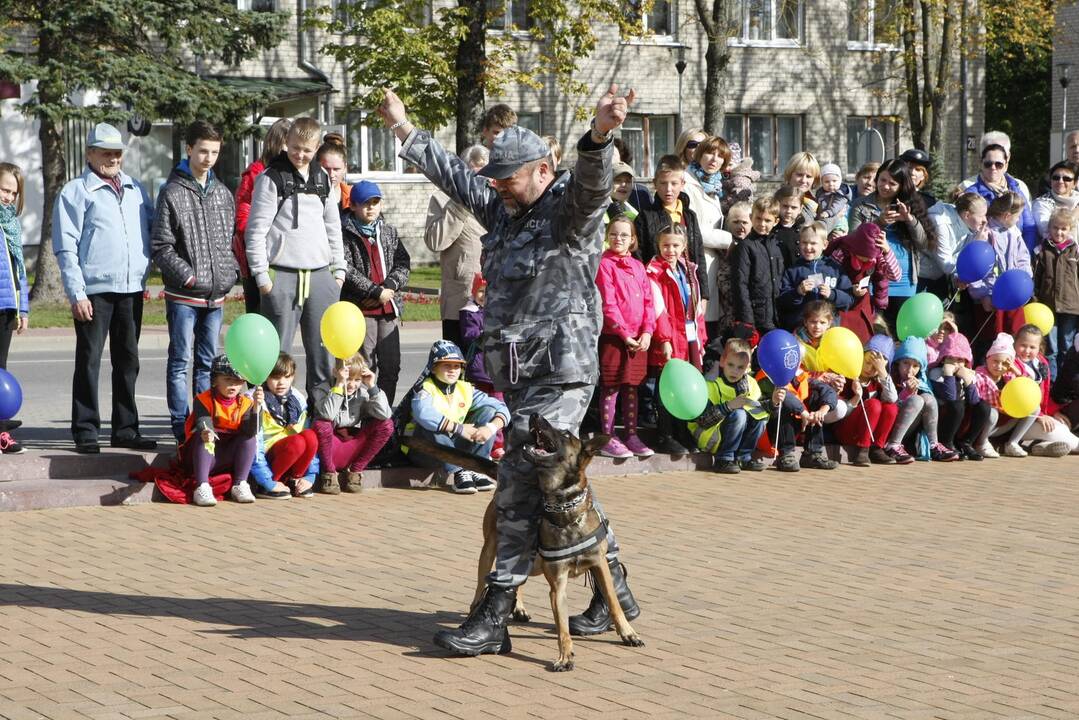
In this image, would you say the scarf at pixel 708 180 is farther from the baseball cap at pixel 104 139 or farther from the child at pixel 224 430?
the baseball cap at pixel 104 139

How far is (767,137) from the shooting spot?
140 feet

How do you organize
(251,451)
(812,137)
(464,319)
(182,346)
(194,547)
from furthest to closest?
(812,137)
(464,319)
(182,346)
(251,451)
(194,547)

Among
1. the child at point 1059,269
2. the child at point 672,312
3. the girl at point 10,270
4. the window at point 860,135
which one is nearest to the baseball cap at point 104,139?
the girl at point 10,270

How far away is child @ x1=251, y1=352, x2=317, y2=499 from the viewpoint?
9.68 meters

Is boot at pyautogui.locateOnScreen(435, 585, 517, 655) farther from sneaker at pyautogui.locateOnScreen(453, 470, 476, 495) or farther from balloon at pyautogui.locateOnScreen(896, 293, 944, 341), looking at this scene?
balloon at pyautogui.locateOnScreen(896, 293, 944, 341)

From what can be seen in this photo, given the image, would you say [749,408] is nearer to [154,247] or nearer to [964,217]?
[964,217]

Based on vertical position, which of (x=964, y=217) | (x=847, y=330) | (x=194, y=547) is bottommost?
(x=194, y=547)

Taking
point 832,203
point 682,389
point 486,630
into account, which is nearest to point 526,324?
point 486,630

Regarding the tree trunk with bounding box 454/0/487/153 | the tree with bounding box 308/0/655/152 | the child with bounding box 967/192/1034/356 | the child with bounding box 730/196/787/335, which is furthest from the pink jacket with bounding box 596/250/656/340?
the tree trunk with bounding box 454/0/487/153

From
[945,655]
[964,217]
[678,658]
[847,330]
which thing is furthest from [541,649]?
[964,217]

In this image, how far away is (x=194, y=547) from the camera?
827cm

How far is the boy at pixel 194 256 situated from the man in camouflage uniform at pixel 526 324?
3.90 meters

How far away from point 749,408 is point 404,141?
4956 millimetres

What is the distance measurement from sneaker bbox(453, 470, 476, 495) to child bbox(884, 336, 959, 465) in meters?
3.35
